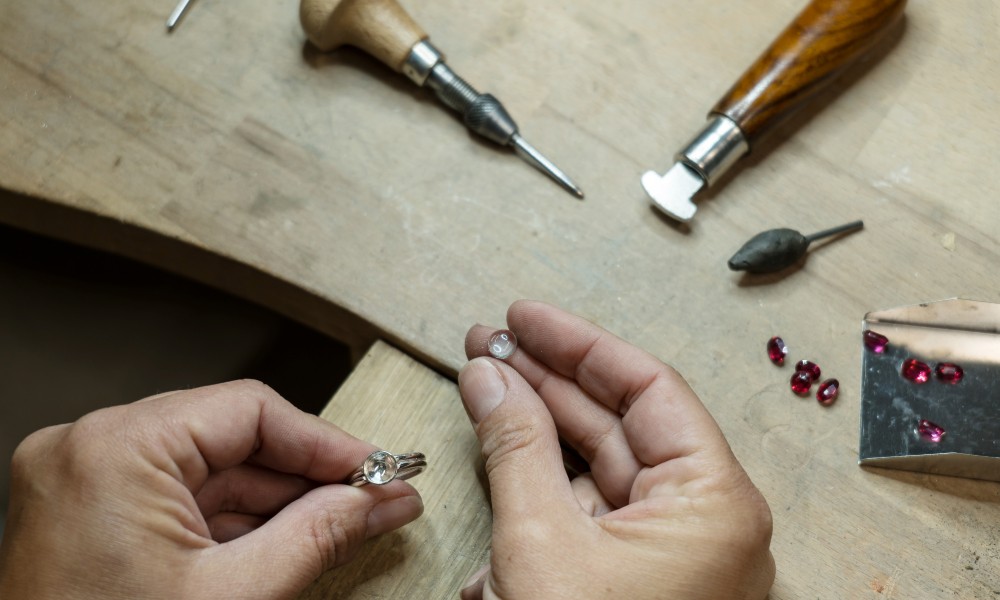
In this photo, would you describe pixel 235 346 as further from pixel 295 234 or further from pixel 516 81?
pixel 516 81

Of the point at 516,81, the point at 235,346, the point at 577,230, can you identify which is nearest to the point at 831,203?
the point at 577,230

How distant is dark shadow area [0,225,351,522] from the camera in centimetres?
109

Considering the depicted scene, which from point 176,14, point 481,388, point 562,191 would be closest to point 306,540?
point 481,388

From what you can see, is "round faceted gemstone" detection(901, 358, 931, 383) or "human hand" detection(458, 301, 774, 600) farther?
"round faceted gemstone" detection(901, 358, 931, 383)

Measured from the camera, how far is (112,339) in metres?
1.12

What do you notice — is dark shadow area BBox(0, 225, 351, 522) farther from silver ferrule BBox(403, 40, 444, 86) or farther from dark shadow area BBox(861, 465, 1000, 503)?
dark shadow area BBox(861, 465, 1000, 503)

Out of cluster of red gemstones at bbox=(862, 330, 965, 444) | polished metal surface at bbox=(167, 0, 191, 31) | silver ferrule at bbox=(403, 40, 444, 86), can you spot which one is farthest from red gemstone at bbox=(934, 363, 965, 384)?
polished metal surface at bbox=(167, 0, 191, 31)

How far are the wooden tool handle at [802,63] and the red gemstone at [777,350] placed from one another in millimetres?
238

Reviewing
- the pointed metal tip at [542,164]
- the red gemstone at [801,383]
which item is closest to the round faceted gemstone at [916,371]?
the red gemstone at [801,383]

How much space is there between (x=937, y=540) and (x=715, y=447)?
11.6 inches

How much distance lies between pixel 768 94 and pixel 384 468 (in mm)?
598

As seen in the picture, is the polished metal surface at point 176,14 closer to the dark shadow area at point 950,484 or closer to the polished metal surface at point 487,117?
the polished metal surface at point 487,117

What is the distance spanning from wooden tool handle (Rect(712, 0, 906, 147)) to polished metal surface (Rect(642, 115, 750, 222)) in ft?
0.05

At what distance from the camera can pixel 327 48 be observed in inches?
37.0
